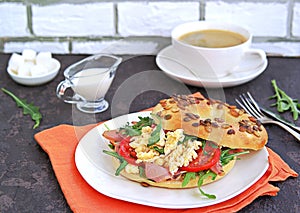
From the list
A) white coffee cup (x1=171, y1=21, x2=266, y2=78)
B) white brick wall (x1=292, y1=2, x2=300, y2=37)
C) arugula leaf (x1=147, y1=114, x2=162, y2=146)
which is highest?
white brick wall (x1=292, y1=2, x2=300, y2=37)

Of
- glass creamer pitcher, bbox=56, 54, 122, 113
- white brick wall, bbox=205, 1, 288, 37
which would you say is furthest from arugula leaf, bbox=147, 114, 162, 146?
white brick wall, bbox=205, 1, 288, 37

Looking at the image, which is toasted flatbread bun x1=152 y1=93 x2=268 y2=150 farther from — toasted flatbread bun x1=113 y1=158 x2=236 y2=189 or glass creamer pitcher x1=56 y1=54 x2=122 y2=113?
glass creamer pitcher x1=56 y1=54 x2=122 y2=113

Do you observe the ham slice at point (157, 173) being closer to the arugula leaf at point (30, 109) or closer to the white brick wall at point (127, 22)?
the arugula leaf at point (30, 109)

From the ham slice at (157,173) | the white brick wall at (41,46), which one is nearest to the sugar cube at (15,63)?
the white brick wall at (41,46)

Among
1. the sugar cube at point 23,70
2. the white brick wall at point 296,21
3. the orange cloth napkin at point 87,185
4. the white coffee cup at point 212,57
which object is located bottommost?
the orange cloth napkin at point 87,185

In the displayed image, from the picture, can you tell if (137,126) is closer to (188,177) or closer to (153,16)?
(188,177)
